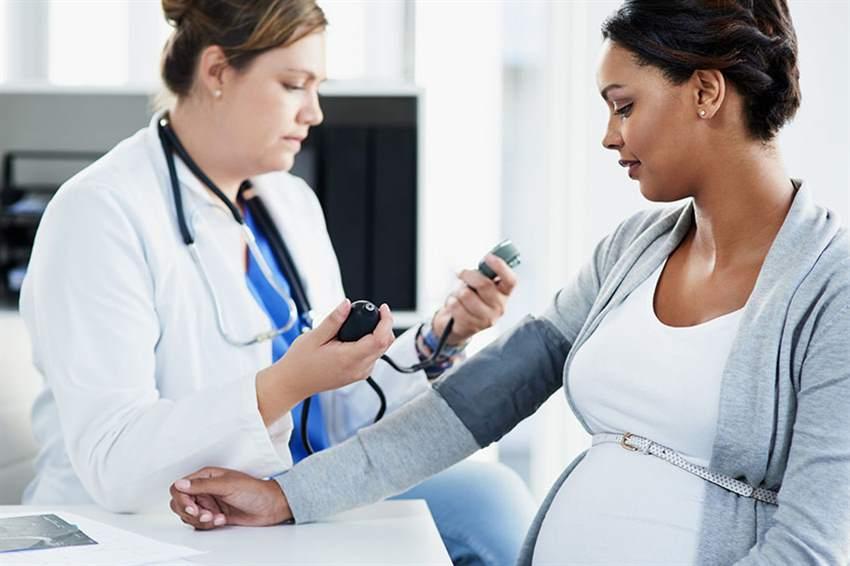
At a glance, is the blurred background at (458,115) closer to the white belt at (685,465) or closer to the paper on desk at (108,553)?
the paper on desk at (108,553)

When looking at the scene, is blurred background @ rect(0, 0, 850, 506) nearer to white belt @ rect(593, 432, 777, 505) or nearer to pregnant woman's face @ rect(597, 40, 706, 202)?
pregnant woman's face @ rect(597, 40, 706, 202)

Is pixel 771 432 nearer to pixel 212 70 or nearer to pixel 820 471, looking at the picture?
pixel 820 471

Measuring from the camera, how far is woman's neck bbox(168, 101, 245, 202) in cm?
167

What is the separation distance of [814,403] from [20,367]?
3.97ft

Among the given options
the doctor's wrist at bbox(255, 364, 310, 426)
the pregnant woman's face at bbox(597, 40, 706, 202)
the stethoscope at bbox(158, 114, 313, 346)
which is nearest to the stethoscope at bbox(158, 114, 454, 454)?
the stethoscope at bbox(158, 114, 313, 346)

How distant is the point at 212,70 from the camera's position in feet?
5.46

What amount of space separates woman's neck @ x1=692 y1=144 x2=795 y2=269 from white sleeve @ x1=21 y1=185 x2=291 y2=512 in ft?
1.86

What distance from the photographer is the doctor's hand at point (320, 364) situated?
1255 mm

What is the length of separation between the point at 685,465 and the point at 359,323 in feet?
1.26

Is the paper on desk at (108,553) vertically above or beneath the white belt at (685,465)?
beneath

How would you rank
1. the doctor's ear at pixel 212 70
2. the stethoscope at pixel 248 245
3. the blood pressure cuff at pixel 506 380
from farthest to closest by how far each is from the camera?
the doctor's ear at pixel 212 70, the stethoscope at pixel 248 245, the blood pressure cuff at pixel 506 380

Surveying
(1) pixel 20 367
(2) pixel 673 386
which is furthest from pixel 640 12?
(1) pixel 20 367

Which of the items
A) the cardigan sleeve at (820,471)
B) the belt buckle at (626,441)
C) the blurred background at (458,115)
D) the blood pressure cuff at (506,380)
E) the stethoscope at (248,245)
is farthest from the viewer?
the blurred background at (458,115)

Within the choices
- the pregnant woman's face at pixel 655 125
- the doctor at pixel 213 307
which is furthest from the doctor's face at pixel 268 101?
the pregnant woman's face at pixel 655 125
